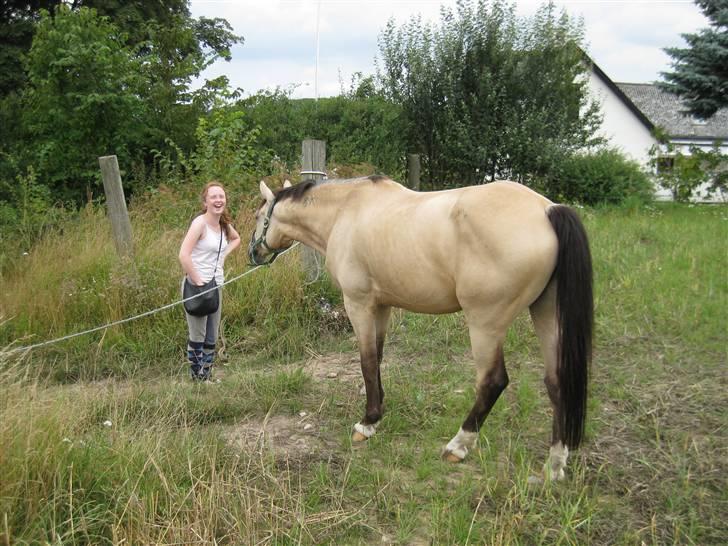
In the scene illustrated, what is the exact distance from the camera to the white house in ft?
85.1

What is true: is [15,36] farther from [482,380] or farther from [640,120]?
[640,120]

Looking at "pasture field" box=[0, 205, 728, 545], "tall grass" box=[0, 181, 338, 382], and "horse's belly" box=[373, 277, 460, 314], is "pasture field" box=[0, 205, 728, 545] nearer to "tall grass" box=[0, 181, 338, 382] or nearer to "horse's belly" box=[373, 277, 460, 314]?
"tall grass" box=[0, 181, 338, 382]

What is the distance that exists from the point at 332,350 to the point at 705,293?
3852 millimetres

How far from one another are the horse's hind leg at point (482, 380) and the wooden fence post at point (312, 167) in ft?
9.87

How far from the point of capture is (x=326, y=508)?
9.42 ft

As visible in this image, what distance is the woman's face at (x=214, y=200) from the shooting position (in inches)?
178

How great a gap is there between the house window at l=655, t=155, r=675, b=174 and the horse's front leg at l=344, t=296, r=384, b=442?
12973mm

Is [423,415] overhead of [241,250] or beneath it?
beneath

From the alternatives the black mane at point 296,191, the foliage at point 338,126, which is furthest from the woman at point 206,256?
the foliage at point 338,126

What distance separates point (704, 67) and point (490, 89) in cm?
537

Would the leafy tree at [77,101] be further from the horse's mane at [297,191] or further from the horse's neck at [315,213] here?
the horse's neck at [315,213]

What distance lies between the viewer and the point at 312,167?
6.09 m

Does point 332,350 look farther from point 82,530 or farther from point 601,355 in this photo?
point 82,530

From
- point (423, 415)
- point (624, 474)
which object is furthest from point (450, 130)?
point (624, 474)
